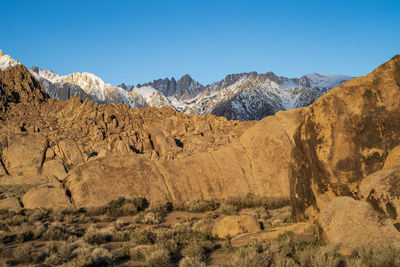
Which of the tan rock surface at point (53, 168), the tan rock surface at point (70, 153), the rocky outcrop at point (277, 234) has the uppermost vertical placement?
the tan rock surface at point (70, 153)

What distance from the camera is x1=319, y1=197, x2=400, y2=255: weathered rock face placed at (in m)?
7.12

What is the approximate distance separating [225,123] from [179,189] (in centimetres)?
6407

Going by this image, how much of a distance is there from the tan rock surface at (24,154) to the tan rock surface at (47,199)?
30.2 m

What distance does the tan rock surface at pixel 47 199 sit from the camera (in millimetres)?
17141

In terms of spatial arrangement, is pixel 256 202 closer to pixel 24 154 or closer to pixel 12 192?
pixel 12 192

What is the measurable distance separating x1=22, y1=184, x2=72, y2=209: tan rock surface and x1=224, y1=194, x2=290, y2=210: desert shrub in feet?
27.3

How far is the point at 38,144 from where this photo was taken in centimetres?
4981

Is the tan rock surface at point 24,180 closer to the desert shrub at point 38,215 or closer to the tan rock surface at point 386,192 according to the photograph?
the desert shrub at point 38,215

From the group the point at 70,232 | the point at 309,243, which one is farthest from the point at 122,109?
the point at 309,243

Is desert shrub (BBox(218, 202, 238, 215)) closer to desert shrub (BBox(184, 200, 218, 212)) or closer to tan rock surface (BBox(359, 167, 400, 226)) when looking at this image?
desert shrub (BBox(184, 200, 218, 212))

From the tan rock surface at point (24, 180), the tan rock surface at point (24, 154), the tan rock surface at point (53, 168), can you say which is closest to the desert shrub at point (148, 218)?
the tan rock surface at point (24, 180)

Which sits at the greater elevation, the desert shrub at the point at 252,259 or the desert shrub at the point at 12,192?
the desert shrub at the point at 12,192

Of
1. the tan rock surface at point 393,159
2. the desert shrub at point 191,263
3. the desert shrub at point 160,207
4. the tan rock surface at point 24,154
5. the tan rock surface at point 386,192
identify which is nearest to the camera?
the tan rock surface at point 386,192

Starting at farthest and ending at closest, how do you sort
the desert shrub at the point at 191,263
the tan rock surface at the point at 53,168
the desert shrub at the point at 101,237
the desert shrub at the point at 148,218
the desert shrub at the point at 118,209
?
the tan rock surface at the point at 53,168, the desert shrub at the point at 118,209, the desert shrub at the point at 148,218, the desert shrub at the point at 101,237, the desert shrub at the point at 191,263
